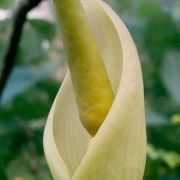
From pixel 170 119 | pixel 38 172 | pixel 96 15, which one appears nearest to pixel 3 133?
pixel 38 172

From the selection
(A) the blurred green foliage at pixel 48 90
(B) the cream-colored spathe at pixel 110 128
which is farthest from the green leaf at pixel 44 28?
(B) the cream-colored spathe at pixel 110 128

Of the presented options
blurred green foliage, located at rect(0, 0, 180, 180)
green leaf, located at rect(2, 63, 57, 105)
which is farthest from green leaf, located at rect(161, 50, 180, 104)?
green leaf, located at rect(2, 63, 57, 105)

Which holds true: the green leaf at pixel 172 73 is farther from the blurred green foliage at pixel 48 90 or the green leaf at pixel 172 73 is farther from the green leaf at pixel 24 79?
the green leaf at pixel 24 79

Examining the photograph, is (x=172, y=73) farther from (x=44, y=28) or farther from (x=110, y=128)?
(x=110, y=128)

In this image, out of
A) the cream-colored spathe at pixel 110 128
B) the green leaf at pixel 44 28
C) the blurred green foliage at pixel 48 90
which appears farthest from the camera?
the green leaf at pixel 44 28

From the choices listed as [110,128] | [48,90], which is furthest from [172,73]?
[110,128]

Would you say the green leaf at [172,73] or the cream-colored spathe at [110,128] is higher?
the cream-colored spathe at [110,128]
